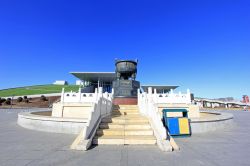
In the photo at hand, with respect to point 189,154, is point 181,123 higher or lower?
higher

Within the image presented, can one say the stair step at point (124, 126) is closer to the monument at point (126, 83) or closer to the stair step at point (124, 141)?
the stair step at point (124, 141)

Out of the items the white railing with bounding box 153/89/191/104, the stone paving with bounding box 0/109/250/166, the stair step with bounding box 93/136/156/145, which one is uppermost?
the white railing with bounding box 153/89/191/104

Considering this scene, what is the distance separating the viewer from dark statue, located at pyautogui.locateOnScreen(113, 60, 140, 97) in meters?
14.8

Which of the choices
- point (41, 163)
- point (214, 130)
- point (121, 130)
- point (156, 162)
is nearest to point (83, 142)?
point (41, 163)

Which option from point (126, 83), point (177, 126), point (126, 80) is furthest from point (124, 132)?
point (126, 80)

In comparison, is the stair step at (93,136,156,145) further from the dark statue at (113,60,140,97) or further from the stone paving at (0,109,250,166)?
the dark statue at (113,60,140,97)

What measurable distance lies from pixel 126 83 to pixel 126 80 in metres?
0.41

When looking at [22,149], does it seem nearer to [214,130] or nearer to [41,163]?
[41,163]

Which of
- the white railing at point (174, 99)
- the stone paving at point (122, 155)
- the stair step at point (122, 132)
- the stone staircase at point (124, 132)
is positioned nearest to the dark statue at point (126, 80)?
the white railing at point (174, 99)

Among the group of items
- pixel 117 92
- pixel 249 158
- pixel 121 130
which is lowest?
pixel 249 158

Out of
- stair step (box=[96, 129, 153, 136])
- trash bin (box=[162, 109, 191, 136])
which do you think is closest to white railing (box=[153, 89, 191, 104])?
trash bin (box=[162, 109, 191, 136])

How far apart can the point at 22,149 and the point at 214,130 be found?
8820mm

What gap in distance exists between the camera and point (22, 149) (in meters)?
5.01

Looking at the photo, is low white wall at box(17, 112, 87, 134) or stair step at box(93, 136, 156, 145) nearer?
stair step at box(93, 136, 156, 145)
